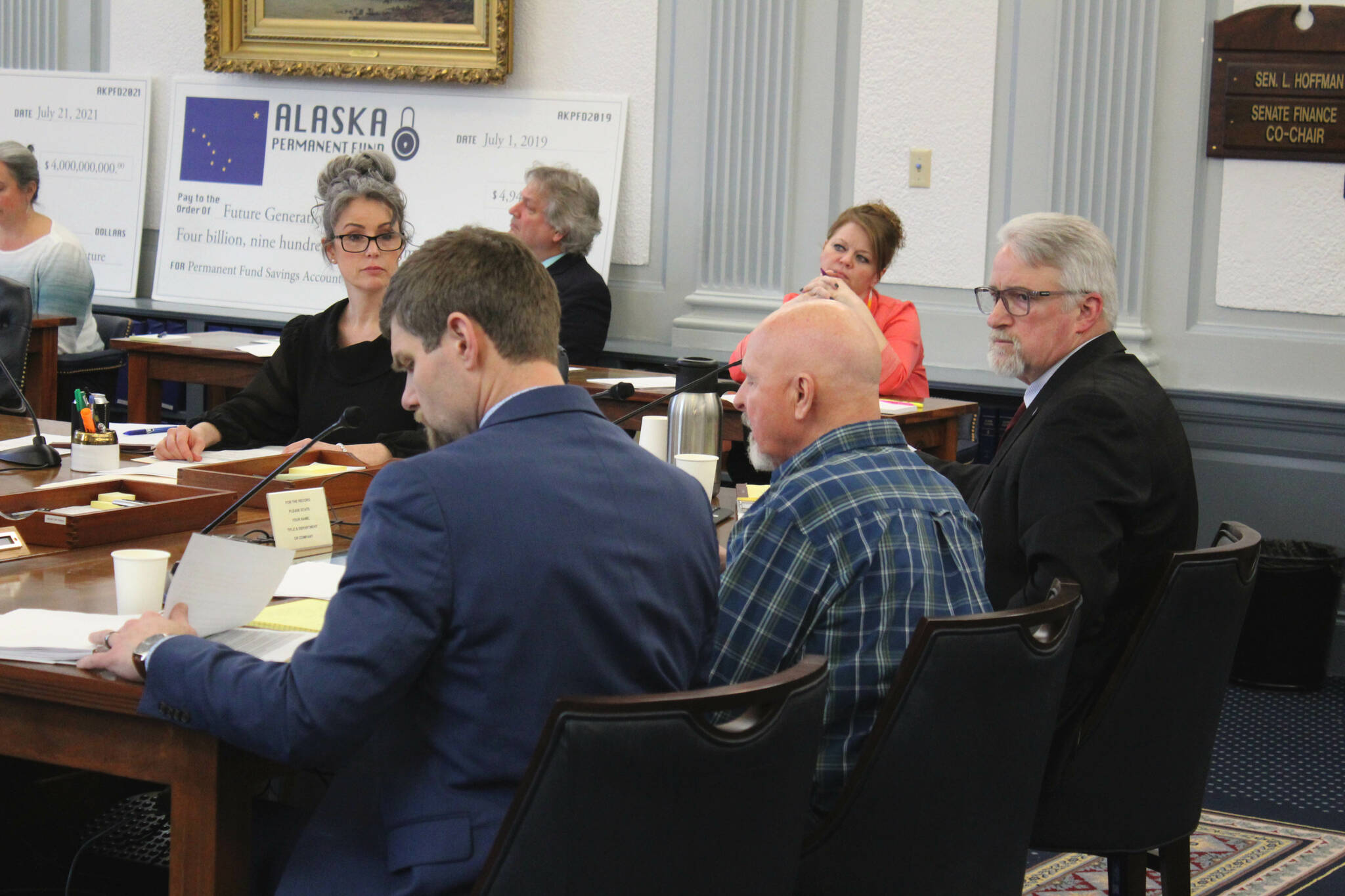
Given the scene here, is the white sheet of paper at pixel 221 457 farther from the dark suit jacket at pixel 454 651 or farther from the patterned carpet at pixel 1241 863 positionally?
the patterned carpet at pixel 1241 863

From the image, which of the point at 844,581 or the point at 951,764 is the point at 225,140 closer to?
the point at 844,581

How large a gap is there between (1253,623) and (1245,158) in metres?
1.55

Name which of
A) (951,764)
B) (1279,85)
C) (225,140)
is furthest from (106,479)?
(225,140)

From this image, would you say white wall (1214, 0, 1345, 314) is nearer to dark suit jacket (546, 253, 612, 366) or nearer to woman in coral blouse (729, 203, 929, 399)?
woman in coral blouse (729, 203, 929, 399)

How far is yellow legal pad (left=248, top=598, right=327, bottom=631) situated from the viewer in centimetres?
175

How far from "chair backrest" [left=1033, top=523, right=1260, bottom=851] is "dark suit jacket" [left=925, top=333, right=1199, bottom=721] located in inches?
7.7

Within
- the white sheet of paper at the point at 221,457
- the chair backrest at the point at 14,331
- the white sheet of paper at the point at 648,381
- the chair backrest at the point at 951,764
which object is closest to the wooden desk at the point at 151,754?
the chair backrest at the point at 951,764

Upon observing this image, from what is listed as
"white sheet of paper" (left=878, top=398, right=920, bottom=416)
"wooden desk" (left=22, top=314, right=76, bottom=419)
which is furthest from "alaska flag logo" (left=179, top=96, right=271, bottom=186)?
"white sheet of paper" (left=878, top=398, right=920, bottom=416)

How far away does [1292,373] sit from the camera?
4664 mm

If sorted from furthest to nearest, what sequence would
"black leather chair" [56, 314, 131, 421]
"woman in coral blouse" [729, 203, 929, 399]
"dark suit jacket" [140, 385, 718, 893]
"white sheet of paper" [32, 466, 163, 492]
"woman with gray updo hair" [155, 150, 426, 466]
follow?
"black leather chair" [56, 314, 131, 421] < "woman in coral blouse" [729, 203, 929, 399] < "woman with gray updo hair" [155, 150, 426, 466] < "white sheet of paper" [32, 466, 163, 492] < "dark suit jacket" [140, 385, 718, 893]

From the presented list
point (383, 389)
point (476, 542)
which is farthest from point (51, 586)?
point (383, 389)

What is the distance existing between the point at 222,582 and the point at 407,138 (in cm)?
475

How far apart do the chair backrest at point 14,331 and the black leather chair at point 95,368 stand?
1.89ft

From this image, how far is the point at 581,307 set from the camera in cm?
523
